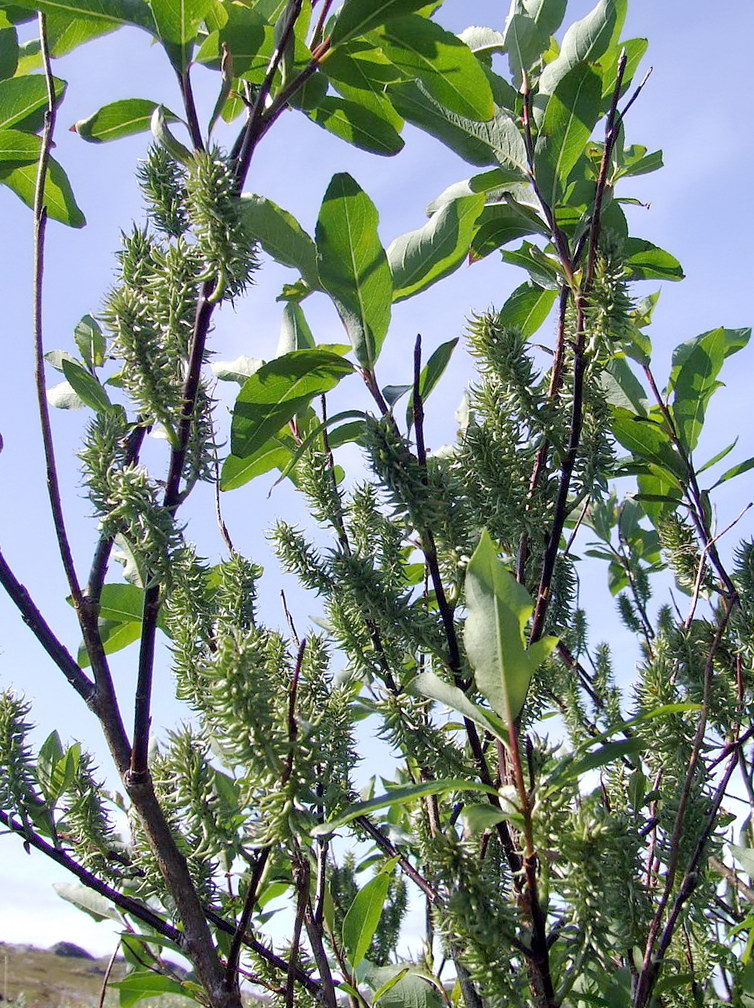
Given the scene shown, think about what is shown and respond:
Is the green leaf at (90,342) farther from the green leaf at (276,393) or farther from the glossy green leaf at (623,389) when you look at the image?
the glossy green leaf at (623,389)

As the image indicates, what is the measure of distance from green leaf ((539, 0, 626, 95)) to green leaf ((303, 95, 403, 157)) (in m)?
0.30

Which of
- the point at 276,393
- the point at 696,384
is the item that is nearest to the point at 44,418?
the point at 276,393

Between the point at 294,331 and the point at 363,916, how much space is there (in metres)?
1.08

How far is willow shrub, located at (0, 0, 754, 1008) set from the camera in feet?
3.28

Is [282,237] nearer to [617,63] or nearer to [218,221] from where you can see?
[218,221]

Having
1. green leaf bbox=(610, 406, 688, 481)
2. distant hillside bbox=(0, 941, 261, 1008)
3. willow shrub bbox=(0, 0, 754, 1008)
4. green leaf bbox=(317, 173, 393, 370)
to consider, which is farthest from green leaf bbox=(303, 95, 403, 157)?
distant hillside bbox=(0, 941, 261, 1008)

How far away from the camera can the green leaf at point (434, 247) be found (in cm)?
140

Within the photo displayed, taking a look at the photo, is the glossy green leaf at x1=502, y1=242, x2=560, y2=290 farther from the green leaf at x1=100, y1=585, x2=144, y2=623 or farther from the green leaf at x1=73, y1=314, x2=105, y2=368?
the green leaf at x1=100, y1=585, x2=144, y2=623

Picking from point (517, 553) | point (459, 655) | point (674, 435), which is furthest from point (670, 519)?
point (459, 655)

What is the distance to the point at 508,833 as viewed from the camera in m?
1.13

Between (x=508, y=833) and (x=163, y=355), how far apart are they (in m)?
0.72

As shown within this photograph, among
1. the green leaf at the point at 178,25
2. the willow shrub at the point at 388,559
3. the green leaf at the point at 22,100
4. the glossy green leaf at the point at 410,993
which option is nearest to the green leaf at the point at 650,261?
the willow shrub at the point at 388,559

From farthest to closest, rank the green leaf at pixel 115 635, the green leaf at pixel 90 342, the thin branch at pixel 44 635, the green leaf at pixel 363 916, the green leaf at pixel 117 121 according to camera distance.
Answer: the green leaf at pixel 115 635 < the green leaf at pixel 90 342 < the green leaf at pixel 363 916 < the green leaf at pixel 117 121 < the thin branch at pixel 44 635

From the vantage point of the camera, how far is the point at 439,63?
1.40 m
